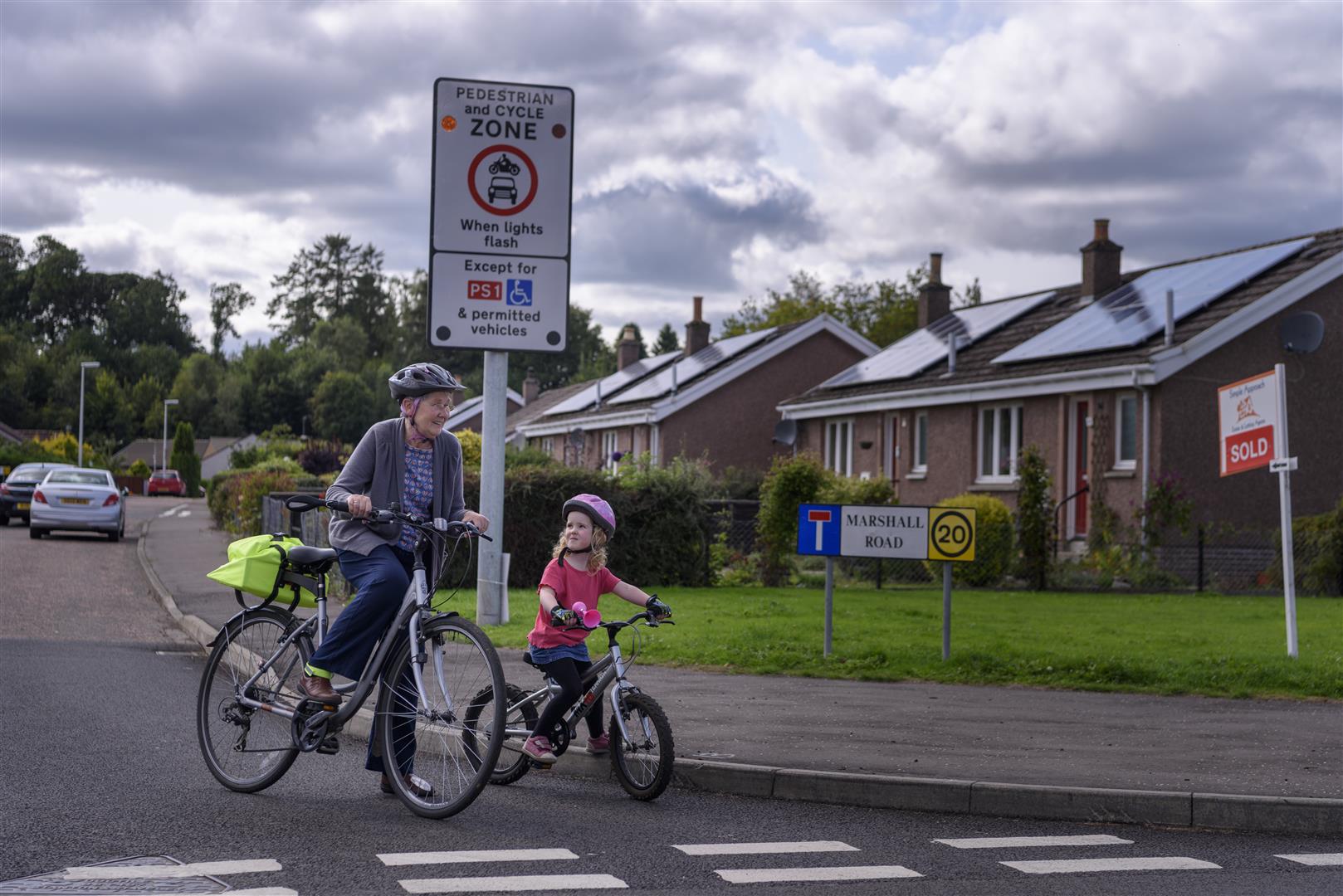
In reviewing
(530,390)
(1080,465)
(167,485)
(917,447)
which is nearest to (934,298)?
(917,447)

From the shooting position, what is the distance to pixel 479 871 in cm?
563

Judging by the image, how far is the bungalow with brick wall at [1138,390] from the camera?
23641mm

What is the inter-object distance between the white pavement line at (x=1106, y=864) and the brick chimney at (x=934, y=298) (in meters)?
33.8

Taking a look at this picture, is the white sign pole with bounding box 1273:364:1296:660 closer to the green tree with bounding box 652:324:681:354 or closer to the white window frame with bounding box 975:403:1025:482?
the white window frame with bounding box 975:403:1025:482

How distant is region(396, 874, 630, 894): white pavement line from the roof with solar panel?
19.6 meters

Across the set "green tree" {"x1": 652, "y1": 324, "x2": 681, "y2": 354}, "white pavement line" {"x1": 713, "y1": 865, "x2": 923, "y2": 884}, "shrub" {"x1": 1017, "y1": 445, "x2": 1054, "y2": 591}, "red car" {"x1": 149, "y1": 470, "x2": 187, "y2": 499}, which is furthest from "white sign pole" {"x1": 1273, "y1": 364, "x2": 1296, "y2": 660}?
"green tree" {"x1": 652, "y1": 324, "x2": 681, "y2": 354}

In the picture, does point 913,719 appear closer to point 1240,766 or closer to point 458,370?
point 1240,766

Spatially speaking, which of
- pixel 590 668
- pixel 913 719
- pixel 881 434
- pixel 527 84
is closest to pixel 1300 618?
pixel 913 719

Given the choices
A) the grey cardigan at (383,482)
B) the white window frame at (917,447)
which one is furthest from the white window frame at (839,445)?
the grey cardigan at (383,482)

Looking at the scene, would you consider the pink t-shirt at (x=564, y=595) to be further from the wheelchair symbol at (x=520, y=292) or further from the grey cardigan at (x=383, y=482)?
the wheelchair symbol at (x=520, y=292)

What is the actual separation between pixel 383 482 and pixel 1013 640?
8.24 metres

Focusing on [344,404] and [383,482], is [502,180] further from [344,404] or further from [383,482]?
[344,404]

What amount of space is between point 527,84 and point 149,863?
9433 mm

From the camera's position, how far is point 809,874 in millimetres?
5832
